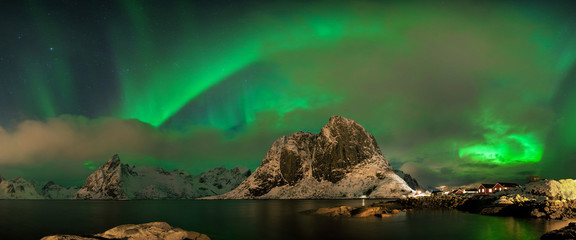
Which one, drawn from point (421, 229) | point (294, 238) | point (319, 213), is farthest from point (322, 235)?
point (319, 213)

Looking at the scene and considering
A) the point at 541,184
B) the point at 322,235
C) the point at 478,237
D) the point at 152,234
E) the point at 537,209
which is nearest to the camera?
the point at 152,234

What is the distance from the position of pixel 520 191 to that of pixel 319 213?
48.6m

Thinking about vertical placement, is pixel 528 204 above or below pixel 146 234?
above

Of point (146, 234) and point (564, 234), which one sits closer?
point (564, 234)

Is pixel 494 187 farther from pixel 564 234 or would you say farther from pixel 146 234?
pixel 146 234

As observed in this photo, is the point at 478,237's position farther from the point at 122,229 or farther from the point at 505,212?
the point at 122,229

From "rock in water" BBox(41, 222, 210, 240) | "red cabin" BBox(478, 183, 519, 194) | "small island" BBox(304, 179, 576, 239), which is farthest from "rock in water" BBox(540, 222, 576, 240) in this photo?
"red cabin" BBox(478, 183, 519, 194)

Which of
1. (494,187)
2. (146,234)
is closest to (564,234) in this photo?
(146,234)

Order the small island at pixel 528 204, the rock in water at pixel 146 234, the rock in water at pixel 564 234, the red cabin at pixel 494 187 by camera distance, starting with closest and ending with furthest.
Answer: the rock in water at pixel 564 234, the rock in water at pixel 146 234, the small island at pixel 528 204, the red cabin at pixel 494 187

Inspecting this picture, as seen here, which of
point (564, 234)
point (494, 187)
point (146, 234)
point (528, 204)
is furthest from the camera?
point (494, 187)

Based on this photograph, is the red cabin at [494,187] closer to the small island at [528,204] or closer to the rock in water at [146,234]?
the small island at [528,204]

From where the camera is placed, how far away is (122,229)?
123 feet

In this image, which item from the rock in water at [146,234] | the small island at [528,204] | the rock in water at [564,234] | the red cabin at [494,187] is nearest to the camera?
the rock in water at [564,234]

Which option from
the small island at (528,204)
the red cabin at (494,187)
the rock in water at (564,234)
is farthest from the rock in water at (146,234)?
the red cabin at (494,187)
